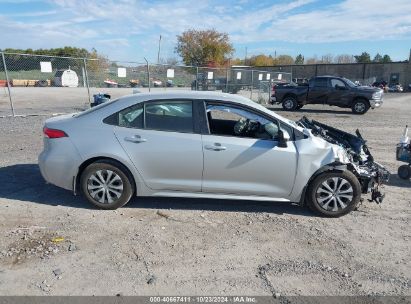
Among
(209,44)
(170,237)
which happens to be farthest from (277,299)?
(209,44)

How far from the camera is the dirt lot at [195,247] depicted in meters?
3.35

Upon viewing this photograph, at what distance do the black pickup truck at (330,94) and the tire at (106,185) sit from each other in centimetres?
1600

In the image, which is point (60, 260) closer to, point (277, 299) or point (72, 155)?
point (72, 155)

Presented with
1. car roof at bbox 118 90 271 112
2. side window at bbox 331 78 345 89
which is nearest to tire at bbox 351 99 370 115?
side window at bbox 331 78 345 89

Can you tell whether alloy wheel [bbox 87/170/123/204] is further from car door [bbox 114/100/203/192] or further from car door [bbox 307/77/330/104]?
car door [bbox 307/77/330/104]

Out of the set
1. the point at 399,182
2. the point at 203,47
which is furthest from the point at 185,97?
the point at 203,47

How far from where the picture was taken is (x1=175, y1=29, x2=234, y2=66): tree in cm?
7269

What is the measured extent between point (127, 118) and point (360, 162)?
3222mm

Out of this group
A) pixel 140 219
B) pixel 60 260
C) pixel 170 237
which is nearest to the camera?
pixel 60 260

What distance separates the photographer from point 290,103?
19.7m

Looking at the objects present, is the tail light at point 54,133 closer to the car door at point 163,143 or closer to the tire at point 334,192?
the car door at point 163,143

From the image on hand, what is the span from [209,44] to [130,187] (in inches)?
2795

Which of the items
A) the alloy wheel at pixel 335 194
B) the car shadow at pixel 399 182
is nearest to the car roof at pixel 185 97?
the alloy wheel at pixel 335 194

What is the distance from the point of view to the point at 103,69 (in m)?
21.3
